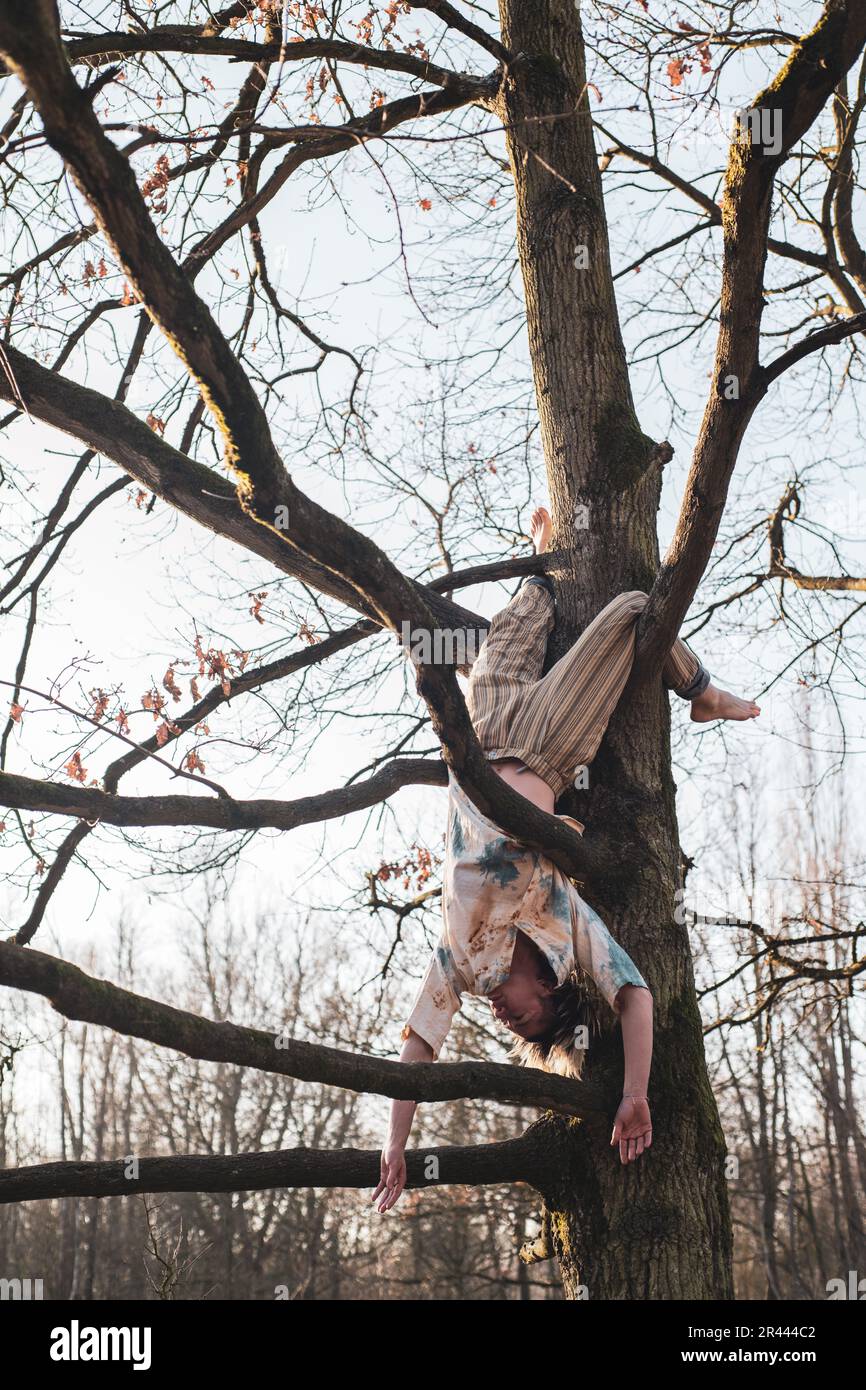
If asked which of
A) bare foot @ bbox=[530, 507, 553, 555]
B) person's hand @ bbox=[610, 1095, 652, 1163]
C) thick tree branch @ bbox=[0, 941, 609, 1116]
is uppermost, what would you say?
bare foot @ bbox=[530, 507, 553, 555]

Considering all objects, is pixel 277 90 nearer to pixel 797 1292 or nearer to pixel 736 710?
pixel 736 710

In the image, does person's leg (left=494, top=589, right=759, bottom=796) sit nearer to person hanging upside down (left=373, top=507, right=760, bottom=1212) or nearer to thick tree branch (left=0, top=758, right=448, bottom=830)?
person hanging upside down (left=373, top=507, right=760, bottom=1212)

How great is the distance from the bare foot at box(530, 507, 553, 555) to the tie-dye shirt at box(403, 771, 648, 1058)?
147 cm

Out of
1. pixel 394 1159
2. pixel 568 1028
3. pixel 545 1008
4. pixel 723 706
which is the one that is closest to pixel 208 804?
pixel 394 1159

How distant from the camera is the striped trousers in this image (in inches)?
160

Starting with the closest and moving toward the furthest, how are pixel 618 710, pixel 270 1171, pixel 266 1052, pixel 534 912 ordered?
pixel 266 1052, pixel 270 1171, pixel 534 912, pixel 618 710

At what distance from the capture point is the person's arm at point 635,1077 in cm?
361

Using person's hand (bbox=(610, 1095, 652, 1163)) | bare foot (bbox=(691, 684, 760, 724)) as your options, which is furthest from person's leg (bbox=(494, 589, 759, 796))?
person's hand (bbox=(610, 1095, 652, 1163))

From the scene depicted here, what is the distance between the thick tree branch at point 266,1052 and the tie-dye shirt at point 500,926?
0.41 metres

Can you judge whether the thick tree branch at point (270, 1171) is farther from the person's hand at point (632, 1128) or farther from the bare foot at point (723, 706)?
the bare foot at point (723, 706)

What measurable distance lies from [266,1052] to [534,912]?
1.29m

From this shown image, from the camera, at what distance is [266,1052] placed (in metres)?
2.78

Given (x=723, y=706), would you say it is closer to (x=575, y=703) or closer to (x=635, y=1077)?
(x=575, y=703)
